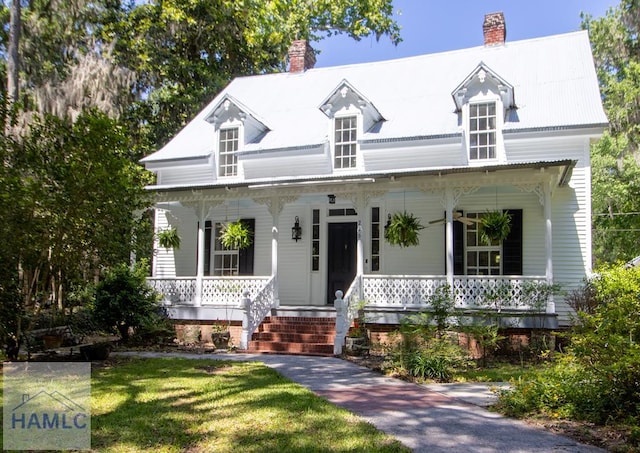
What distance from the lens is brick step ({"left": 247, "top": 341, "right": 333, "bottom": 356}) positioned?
11.8 metres

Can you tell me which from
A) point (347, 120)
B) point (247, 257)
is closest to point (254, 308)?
point (247, 257)

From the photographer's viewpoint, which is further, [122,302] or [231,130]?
[231,130]

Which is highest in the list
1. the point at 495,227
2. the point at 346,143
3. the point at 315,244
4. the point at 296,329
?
the point at 346,143

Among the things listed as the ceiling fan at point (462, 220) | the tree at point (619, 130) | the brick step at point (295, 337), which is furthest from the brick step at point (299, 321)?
the tree at point (619, 130)

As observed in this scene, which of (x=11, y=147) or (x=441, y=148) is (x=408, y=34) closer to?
(x=441, y=148)

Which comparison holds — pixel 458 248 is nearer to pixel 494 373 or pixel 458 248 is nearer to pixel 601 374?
pixel 494 373

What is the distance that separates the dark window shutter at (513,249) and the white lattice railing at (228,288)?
6.16 meters

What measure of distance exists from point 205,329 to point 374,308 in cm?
457

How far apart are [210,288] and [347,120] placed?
6.35m

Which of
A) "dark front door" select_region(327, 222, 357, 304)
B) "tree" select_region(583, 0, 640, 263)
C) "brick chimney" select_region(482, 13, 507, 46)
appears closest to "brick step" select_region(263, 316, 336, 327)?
"dark front door" select_region(327, 222, 357, 304)

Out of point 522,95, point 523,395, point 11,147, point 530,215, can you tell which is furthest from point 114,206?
point 522,95

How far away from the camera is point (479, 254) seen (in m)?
14.0

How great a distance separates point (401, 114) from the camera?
16031 mm

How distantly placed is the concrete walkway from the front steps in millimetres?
1644
